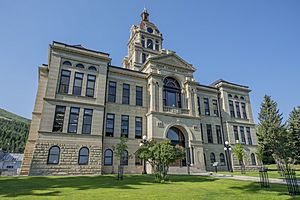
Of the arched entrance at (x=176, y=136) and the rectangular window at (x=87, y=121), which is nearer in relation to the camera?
the rectangular window at (x=87, y=121)

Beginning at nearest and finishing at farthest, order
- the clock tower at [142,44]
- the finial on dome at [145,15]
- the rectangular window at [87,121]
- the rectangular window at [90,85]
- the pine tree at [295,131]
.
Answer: the rectangular window at [87,121], the rectangular window at [90,85], the pine tree at [295,131], the clock tower at [142,44], the finial on dome at [145,15]

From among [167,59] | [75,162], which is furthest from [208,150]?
[75,162]

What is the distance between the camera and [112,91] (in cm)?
2500

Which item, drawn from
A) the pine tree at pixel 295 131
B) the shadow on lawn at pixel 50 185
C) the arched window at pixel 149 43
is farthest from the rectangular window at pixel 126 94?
the pine tree at pixel 295 131

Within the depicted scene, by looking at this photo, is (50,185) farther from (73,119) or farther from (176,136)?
(176,136)

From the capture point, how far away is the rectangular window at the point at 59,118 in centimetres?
2014

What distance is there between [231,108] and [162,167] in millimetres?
22926

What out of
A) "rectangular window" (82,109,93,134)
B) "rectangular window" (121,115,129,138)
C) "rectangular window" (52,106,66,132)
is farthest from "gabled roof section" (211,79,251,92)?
"rectangular window" (52,106,66,132)

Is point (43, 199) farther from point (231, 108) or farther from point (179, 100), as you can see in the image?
point (231, 108)

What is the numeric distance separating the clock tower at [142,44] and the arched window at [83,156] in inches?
790

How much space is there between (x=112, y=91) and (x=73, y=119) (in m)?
6.22

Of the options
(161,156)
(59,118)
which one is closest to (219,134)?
(161,156)

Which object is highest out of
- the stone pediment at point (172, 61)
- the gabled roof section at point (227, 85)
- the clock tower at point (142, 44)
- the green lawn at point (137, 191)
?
the clock tower at point (142, 44)

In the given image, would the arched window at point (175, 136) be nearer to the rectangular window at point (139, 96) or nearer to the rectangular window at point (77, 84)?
the rectangular window at point (139, 96)
